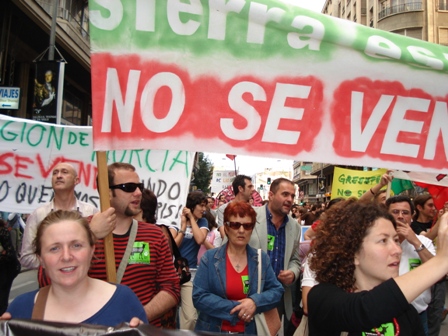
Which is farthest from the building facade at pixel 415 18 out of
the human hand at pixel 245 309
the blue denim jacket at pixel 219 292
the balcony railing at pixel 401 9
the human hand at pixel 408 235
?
the human hand at pixel 245 309

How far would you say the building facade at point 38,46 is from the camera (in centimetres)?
1683

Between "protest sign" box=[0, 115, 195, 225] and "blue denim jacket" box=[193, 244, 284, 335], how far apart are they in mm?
1499

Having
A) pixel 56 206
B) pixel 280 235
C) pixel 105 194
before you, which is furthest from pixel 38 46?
pixel 105 194

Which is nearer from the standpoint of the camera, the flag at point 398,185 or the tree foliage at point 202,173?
the flag at point 398,185

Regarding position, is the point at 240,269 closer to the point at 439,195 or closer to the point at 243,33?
the point at 243,33

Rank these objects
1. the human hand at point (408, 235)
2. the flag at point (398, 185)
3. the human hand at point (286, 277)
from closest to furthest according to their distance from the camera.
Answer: the human hand at point (408, 235) → the human hand at point (286, 277) → the flag at point (398, 185)

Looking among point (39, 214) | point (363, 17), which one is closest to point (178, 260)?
point (39, 214)

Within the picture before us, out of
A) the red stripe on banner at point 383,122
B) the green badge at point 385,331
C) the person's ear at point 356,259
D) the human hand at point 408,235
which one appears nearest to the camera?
the green badge at point 385,331

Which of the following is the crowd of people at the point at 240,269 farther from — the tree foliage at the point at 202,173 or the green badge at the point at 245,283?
the tree foliage at the point at 202,173

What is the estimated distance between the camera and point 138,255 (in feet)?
9.77

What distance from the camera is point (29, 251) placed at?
11.9ft

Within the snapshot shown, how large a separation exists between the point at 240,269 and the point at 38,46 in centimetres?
1920

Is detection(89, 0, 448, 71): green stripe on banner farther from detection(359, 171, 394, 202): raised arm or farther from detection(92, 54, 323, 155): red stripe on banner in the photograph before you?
detection(359, 171, 394, 202): raised arm

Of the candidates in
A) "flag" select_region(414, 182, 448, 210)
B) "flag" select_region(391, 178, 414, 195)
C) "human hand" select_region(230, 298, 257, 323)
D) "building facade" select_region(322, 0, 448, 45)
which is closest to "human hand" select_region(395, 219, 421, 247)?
"human hand" select_region(230, 298, 257, 323)
